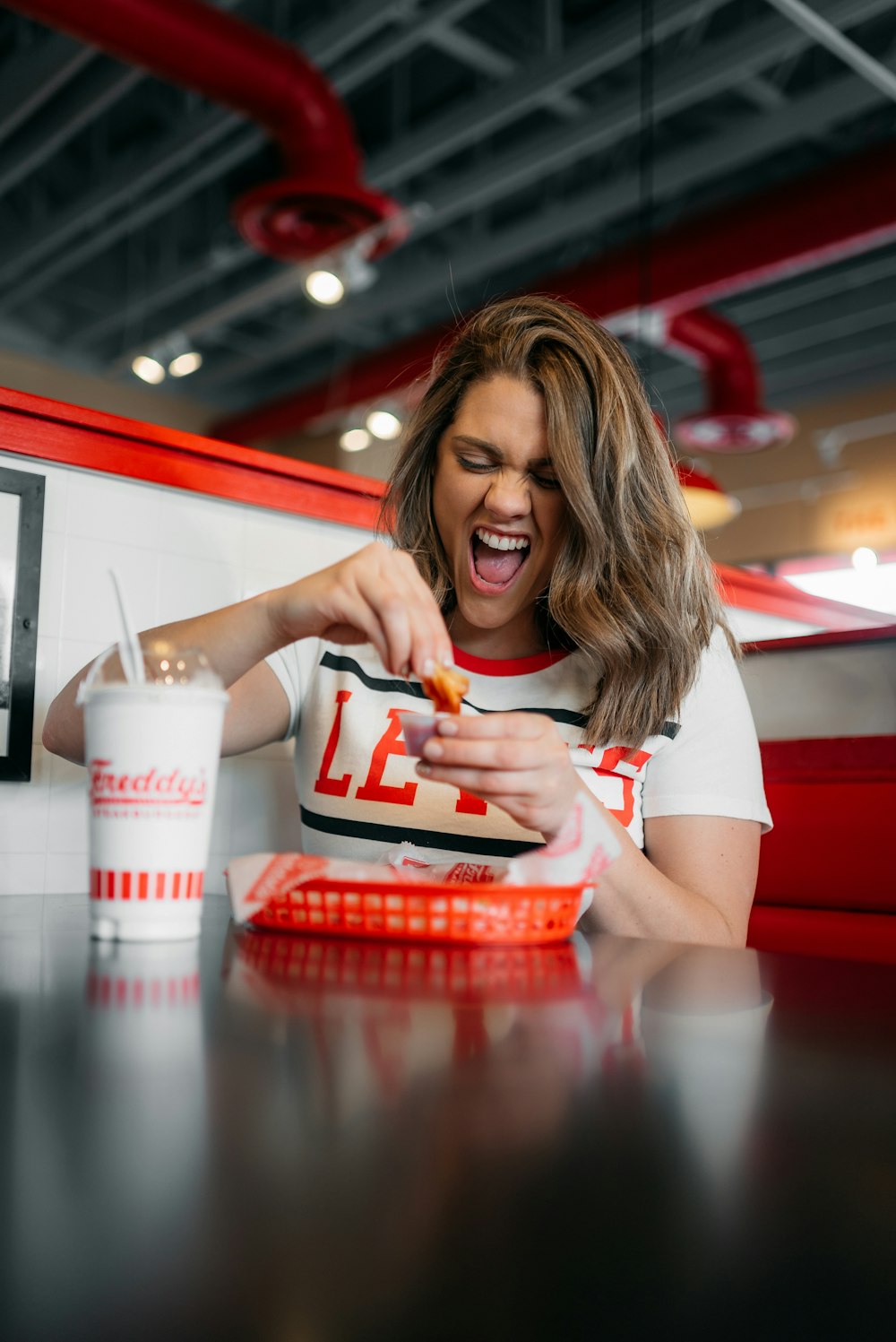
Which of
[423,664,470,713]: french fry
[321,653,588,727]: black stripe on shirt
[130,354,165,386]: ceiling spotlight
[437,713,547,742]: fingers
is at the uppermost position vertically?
[130,354,165,386]: ceiling spotlight

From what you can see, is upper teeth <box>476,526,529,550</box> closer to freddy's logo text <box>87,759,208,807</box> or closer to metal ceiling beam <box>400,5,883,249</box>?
freddy's logo text <box>87,759,208,807</box>

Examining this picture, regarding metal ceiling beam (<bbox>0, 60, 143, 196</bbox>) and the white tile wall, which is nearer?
the white tile wall

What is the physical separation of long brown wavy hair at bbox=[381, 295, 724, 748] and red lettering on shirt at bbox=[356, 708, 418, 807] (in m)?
0.23

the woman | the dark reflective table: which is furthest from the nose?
the dark reflective table

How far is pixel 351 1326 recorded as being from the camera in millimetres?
260

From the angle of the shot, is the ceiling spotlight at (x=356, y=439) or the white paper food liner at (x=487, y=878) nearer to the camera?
the white paper food liner at (x=487, y=878)

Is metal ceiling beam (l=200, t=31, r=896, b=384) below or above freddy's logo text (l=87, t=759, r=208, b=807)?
above

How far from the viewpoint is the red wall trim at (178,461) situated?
1.55 metres

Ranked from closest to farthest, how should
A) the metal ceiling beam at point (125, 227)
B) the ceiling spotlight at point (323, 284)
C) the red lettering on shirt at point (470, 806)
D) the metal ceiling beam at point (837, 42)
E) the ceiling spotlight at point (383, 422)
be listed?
the red lettering on shirt at point (470, 806) < the metal ceiling beam at point (837, 42) < the ceiling spotlight at point (323, 284) < the metal ceiling beam at point (125, 227) < the ceiling spotlight at point (383, 422)

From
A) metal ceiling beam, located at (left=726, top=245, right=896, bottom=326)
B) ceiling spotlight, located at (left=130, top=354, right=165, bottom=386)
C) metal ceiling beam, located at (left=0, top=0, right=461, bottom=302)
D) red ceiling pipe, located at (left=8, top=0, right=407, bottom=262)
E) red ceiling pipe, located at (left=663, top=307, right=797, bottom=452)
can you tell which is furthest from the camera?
ceiling spotlight, located at (left=130, top=354, right=165, bottom=386)

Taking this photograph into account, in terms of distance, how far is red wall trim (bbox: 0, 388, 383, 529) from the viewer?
155 cm

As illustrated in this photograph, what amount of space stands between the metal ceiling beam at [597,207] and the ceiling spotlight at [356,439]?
80 centimetres

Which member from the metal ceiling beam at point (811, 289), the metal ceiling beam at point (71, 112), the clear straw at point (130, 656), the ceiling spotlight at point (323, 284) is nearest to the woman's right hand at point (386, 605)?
the clear straw at point (130, 656)

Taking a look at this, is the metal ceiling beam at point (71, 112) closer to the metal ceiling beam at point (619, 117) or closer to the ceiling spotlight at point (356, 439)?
the metal ceiling beam at point (619, 117)
